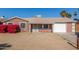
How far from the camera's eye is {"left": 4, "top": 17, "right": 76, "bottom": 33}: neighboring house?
2545 cm

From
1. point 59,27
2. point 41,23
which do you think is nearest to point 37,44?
point 59,27

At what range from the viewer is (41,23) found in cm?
2709

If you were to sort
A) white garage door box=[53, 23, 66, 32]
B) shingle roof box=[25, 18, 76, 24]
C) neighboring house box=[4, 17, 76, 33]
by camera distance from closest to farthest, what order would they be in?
white garage door box=[53, 23, 66, 32]
neighboring house box=[4, 17, 76, 33]
shingle roof box=[25, 18, 76, 24]

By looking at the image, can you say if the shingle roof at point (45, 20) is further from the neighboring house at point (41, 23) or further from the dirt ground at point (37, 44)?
the dirt ground at point (37, 44)

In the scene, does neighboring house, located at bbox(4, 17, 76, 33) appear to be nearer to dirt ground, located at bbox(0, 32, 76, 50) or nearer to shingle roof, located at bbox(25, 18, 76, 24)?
shingle roof, located at bbox(25, 18, 76, 24)

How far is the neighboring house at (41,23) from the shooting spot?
83.5 feet

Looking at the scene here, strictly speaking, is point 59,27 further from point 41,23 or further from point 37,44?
point 37,44

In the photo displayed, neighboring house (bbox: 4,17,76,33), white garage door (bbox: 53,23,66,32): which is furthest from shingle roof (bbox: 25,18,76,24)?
white garage door (bbox: 53,23,66,32)

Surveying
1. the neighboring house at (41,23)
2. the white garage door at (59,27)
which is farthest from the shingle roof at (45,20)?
the white garage door at (59,27)

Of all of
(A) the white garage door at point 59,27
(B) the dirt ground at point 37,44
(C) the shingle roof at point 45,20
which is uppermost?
(C) the shingle roof at point 45,20

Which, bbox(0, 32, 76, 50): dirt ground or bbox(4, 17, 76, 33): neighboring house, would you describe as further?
bbox(4, 17, 76, 33): neighboring house

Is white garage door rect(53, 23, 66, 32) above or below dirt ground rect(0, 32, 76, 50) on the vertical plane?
above

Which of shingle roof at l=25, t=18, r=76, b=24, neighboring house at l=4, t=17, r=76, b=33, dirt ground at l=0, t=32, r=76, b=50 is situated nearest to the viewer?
dirt ground at l=0, t=32, r=76, b=50
